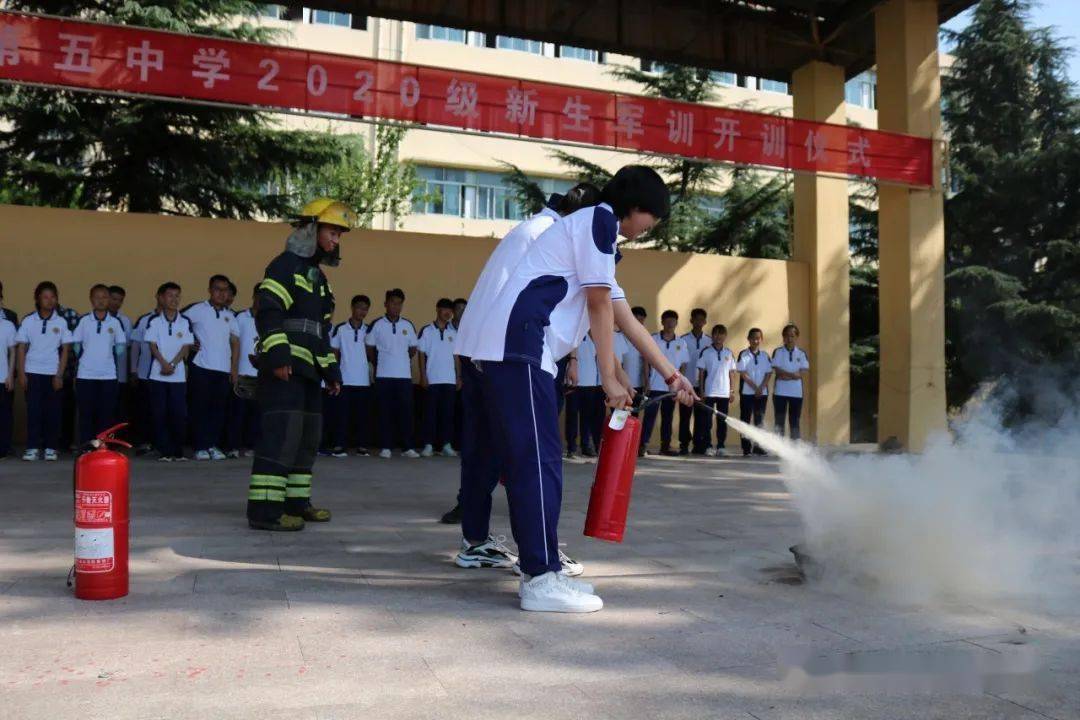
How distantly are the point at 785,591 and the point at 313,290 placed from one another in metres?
3.36

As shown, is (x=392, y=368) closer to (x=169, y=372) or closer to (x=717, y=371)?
(x=169, y=372)

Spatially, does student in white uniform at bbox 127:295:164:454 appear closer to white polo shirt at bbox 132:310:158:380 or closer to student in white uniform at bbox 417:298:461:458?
white polo shirt at bbox 132:310:158:380

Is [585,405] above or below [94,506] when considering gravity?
above

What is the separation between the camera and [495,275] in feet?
13.9

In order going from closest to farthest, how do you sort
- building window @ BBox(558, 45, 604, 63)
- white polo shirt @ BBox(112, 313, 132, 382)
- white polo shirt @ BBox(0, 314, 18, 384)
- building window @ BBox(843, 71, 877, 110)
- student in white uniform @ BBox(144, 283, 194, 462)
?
white polo shirt @ BBox(0, 314, 18, 384), student in white uniform @ BBox(144, 283, 194, 462), white polo shirt @ BBox(112, 313, 132, 382), building window @ BBox(558, 45, 604, 63), building window @ BBox(843, 71, 877, 110)

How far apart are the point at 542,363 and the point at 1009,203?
65.4 feet

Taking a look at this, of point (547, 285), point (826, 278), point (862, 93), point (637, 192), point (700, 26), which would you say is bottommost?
point (547, 285)

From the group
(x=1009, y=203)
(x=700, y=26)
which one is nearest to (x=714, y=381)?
(x=700, y=26)

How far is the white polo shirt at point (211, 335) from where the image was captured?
9.84 m

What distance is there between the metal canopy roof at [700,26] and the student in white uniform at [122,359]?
572 cm

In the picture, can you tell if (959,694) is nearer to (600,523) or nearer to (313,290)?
(600,523)

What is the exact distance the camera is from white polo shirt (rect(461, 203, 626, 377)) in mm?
3896

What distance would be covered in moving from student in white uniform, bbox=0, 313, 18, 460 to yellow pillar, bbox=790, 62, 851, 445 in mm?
10646

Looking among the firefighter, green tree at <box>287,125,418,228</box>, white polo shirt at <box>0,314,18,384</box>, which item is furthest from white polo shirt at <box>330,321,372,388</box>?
green tree at <box>287,125,418,228</box>
